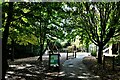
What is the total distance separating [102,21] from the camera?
22578 millimetres

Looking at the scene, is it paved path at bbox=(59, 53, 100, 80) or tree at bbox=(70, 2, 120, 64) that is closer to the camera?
paved path at bbox=(59, 53, 100, 80)

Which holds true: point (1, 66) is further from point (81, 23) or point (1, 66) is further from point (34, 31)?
point (81, 23)

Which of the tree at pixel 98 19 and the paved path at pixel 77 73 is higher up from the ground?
the tree at pixel 98 19

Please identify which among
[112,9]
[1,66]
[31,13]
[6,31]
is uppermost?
[112,9]

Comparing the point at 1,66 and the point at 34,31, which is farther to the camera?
the point at 34,31

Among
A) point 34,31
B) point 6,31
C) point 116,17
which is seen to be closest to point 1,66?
point 6,31

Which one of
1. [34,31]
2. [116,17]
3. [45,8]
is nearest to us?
[45,8]

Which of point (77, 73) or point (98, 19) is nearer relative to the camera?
point (77, 73)

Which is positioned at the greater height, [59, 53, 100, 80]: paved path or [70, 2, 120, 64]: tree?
[70, 2, 120, 64]: tree

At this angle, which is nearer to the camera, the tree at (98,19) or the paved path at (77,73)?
the paved path at (77,73)

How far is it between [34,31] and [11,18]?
2252mm

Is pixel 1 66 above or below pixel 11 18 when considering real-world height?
below

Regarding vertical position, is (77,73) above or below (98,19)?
below

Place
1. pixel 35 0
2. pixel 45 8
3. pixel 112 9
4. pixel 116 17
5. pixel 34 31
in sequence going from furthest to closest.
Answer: pixel 112 9, pixel 116 17, pixel 34 31, pixel 35 0, pixel 45 8
